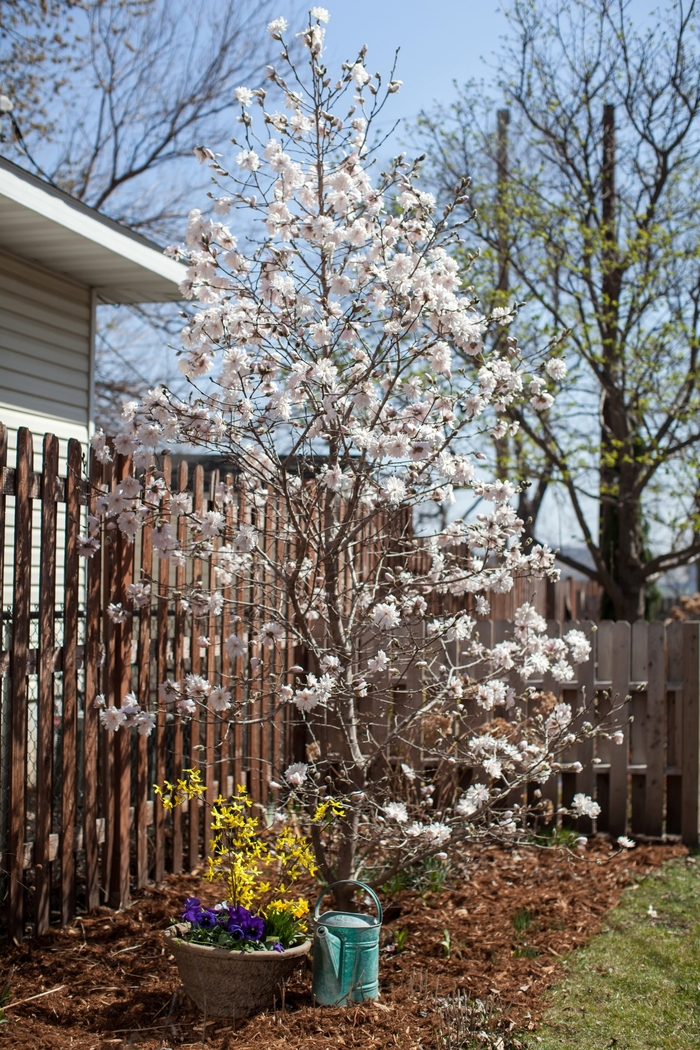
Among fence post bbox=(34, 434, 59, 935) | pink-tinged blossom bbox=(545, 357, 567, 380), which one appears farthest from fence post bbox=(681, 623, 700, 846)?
fence post bbox=(34, 434, 59, 935)

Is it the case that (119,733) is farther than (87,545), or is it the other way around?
(119,733)

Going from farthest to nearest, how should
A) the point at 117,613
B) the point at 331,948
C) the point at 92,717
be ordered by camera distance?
the point at 92,717, the point at 117,613, the point at 331,948

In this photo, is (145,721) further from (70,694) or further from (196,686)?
(70,694)

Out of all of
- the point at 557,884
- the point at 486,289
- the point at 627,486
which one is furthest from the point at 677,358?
the point at 557,884

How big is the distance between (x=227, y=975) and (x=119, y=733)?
4.65 feet

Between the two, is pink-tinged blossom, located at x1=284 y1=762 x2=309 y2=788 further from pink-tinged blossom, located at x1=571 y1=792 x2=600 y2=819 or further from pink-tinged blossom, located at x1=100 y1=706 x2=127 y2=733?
pink-tinged blossom, located at x1=571 y1=792 x2=600 y2=819

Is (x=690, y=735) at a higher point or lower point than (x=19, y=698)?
lower

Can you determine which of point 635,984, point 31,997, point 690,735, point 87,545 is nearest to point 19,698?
point 87,545

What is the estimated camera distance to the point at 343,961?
3447 mm

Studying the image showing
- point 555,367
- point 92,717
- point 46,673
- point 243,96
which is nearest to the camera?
point 243,96

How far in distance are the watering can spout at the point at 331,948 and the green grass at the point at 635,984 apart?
0.71 meters

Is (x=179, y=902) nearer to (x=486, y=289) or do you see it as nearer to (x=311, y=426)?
(x=311, y=426)

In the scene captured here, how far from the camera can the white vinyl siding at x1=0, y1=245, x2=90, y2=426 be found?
21.4 feet

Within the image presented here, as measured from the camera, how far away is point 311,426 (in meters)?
3.68
